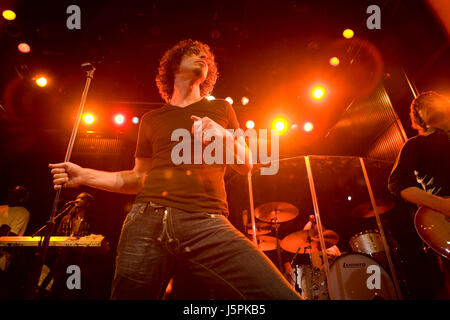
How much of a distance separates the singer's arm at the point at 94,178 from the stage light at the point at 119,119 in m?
5.00

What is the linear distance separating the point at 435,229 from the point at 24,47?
664cm

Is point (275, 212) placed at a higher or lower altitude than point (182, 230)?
higher

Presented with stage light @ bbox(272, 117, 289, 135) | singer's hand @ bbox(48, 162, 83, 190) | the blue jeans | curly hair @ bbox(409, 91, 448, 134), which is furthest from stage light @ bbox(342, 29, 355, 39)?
singer's hand @ bbox(48, 162, 83, 190)

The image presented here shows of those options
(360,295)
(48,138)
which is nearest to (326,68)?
(360,295)

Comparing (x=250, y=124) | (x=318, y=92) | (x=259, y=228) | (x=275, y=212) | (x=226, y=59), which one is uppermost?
(x=226, y=59)

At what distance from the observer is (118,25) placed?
16.3 feet

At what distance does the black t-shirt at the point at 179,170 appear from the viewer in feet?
4.02

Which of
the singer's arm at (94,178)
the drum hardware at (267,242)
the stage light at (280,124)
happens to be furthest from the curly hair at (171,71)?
the drum hardware at (267,242)

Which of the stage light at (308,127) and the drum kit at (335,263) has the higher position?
the stage light at (308,127)

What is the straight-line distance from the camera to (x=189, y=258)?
43.2 inches

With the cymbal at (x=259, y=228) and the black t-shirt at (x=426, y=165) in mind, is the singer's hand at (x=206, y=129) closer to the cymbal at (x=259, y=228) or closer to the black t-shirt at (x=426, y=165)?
the black t-shirt at (x=426, y=165)

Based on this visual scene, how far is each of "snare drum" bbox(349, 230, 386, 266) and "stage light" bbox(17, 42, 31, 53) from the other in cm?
700

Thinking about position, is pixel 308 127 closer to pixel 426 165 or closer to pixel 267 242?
pixel 267 242

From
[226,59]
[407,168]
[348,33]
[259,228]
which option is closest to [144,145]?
[407,168]
